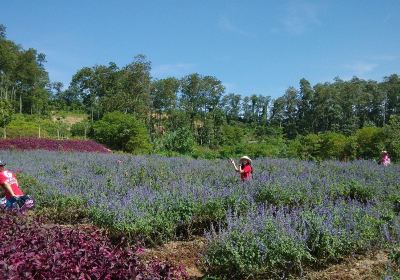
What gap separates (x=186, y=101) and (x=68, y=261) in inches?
2796

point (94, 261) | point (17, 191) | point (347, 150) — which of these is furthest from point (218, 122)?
point (94, 261)

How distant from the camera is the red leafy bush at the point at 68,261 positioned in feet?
11.7

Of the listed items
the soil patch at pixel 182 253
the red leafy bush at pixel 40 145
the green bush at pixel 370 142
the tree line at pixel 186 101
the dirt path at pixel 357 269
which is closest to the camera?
the dirt path at pixel 357 269

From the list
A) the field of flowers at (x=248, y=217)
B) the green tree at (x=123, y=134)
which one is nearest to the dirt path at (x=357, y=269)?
the field of flowers at (x=248, y=217)

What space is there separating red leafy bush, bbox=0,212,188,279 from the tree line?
34.3m

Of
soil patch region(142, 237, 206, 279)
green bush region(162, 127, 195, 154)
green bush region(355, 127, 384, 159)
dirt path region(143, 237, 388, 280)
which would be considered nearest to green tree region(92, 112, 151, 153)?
green bush region(162, 127, 195, 154)

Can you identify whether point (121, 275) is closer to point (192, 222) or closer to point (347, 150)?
point (192, 222)

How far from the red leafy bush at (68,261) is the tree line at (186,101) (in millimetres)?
34325

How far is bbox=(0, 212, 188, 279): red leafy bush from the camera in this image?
140 inches

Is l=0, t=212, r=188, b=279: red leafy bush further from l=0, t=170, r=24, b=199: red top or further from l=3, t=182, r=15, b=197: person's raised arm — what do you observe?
l=0, t=170, r=24, b=199: red top

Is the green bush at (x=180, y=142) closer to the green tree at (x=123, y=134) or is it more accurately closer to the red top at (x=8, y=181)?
the green tree at (x=123, y=134)

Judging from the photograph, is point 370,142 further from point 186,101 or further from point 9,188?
point 186,101

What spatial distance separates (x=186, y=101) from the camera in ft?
244

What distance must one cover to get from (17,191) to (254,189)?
5.01 metres
